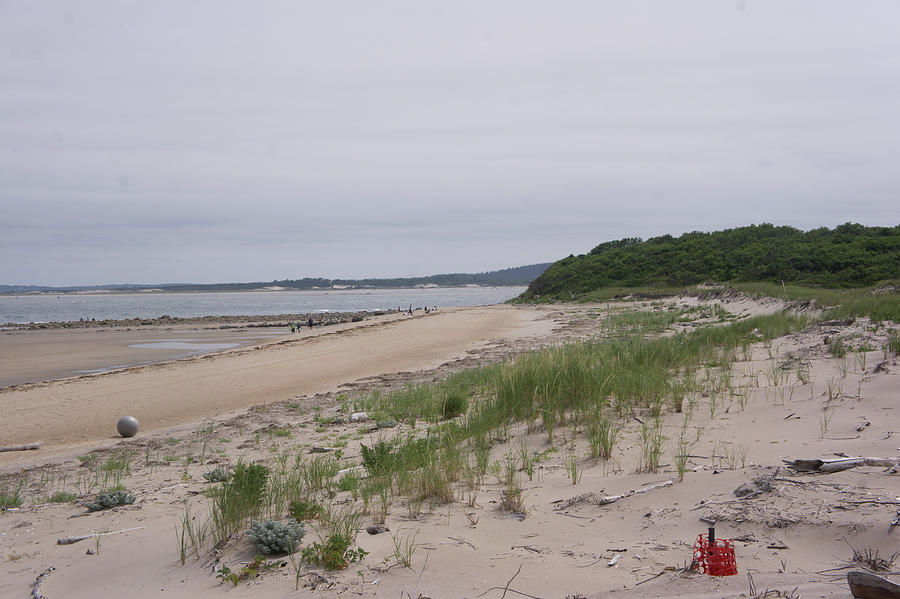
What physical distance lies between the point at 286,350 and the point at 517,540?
21.4 meters

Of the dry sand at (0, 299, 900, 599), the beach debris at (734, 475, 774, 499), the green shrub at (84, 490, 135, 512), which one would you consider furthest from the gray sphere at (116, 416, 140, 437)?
the beach debris at (734, 475, 774, 499)

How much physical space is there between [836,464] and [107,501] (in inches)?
254

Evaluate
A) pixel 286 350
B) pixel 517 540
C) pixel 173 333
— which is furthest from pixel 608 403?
pixel 173 333

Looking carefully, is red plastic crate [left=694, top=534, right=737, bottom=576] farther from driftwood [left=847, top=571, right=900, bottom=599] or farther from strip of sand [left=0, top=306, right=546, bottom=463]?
strip of sand [left=0, top=306, right=546, bottom=463]

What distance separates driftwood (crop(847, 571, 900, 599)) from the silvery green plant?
129 inches

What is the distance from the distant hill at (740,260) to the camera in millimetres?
33344

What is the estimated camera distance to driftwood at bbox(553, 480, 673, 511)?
4.63 m

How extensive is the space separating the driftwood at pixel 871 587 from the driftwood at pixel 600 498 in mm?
2100

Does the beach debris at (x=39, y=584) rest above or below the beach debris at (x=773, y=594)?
below

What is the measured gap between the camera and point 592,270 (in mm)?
60000

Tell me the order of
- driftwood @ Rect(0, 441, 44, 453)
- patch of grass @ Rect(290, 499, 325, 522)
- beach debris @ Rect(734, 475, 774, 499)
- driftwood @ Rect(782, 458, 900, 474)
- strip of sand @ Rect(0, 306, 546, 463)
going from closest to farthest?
beach debris @ Rect(734, 475, 774, 499) → driftwood @ Rect(782, 458, 900, 474) → patch of grass @ Rect(290, 499, 325, 522) → driftwood @ Rect(0, 441, 44, 453) → strip of sand @ Rect(0, 306, 546, 463)

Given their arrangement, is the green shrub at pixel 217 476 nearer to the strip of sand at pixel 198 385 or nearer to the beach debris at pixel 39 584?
the beach debris at pixel 39 584

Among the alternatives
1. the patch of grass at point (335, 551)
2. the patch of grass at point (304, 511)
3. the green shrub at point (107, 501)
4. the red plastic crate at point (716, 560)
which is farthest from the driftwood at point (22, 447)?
the red plastic crate at point (716, 560)

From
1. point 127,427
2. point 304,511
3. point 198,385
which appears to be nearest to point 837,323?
point 304,511
